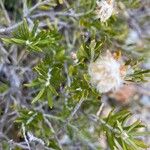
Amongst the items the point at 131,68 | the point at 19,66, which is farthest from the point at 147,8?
the point at 131,68

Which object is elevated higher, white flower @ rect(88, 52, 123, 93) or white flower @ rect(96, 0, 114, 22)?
white flower @ rect(96, 0, 114, 22)

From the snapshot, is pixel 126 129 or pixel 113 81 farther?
pixel 126 129

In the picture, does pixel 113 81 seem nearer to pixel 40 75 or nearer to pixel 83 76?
pixel 83 76

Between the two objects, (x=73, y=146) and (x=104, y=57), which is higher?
(x=104, y=57)

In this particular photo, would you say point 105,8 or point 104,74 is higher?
point 105,8

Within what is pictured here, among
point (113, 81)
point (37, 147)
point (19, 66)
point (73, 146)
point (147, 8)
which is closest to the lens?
point (113, 81)

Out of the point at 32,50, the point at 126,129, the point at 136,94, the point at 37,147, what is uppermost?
the point at 32,50

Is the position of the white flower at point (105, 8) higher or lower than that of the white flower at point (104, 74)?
higher

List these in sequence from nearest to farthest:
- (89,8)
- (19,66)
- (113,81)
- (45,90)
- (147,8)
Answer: (113,81)
(45,90)
(89,8)
(19,66)
(147,8)
